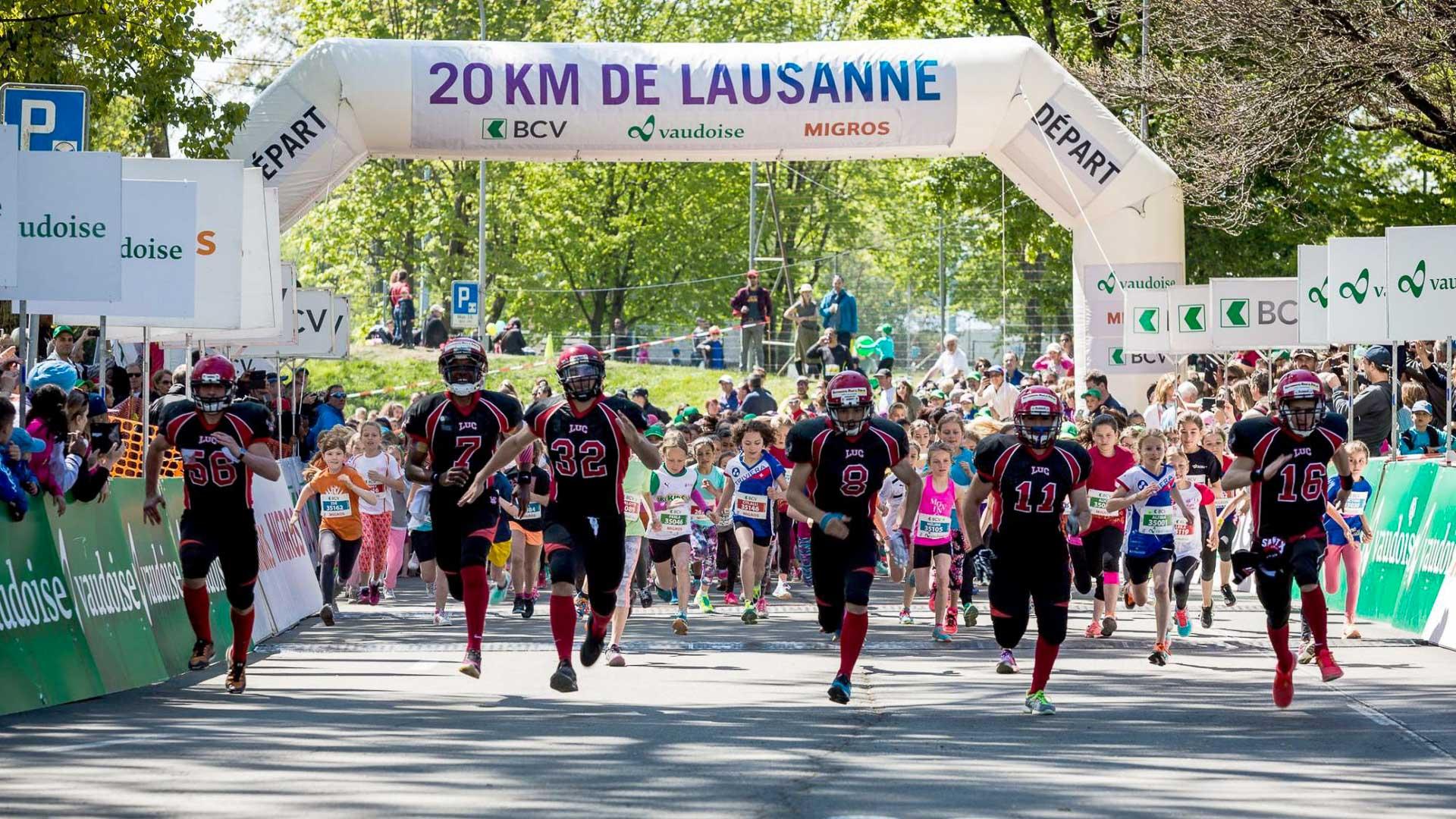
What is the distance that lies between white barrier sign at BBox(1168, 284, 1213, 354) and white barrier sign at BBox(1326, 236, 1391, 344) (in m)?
5.14

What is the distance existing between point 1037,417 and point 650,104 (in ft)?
38.8

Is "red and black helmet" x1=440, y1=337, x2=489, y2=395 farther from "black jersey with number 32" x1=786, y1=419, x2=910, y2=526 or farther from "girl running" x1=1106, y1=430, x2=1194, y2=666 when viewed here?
"girl running" x1=1106, y1=430, x2=1194, y2=666

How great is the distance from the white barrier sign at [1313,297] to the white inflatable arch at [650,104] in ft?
11.4

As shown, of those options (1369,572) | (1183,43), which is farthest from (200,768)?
(1183,43)

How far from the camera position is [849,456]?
11930 mm

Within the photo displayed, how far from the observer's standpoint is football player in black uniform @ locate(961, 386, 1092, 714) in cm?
1166

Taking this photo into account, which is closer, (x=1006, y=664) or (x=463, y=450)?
(x=463, y=450)

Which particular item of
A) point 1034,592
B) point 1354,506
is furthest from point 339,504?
point 1354,506

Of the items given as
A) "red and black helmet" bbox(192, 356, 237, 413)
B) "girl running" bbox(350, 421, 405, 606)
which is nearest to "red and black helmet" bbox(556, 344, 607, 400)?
"red and black helmet" bbox(192, 356, 237, 413)

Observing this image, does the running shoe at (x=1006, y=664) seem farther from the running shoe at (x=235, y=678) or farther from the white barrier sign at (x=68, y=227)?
the white barrier sign at (x=68, y=227)

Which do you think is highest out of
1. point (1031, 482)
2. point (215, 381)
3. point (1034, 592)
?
point (215, 381)

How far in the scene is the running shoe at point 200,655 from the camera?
12547 mm

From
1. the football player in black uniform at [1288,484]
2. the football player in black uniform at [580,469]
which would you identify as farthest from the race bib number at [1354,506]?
the football player in black uniform at [580,469]

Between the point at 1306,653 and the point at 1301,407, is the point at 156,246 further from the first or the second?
the point at 1306,653
